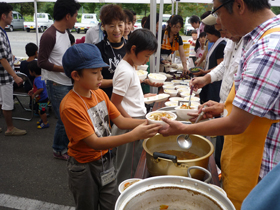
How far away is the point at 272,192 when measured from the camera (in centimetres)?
50

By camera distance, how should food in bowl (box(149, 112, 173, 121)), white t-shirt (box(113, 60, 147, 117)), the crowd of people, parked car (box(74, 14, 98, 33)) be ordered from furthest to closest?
parked car (box(74, 14, 98, 33)) → white t-shirt (box(113, 60, 147, 117)) → food in bowl (box(149, 112, 173, 121)) → the crowd of people

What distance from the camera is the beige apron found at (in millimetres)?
1134

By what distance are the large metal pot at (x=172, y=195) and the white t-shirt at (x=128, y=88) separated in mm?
1108

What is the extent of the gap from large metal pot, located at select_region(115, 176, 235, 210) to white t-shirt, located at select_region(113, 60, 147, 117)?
3.63 ft

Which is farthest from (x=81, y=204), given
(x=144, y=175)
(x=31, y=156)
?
(x=31, y=156)

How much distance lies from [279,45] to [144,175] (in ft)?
3.43

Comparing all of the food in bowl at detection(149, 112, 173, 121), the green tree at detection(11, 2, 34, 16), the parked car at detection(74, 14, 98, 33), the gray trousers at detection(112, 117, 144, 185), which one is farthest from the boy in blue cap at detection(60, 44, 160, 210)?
the green tree at detection(11, 2, 34, 16)

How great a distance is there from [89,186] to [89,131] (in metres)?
0.46

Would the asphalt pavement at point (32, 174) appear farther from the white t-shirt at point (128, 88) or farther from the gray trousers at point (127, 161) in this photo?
the white t-shirt at point (128, 88)

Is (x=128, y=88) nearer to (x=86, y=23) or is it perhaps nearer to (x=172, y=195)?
(x=172, y=195)

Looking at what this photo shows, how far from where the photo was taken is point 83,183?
1.65 m

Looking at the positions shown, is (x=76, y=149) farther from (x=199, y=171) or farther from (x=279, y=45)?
(x=279, y=45)

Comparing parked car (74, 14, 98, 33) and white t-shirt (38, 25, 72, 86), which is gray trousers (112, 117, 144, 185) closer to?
white t-shirt (38, 25, 72, 86)

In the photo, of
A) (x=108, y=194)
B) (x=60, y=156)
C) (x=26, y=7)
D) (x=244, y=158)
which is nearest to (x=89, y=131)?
(x=108, y=194)
